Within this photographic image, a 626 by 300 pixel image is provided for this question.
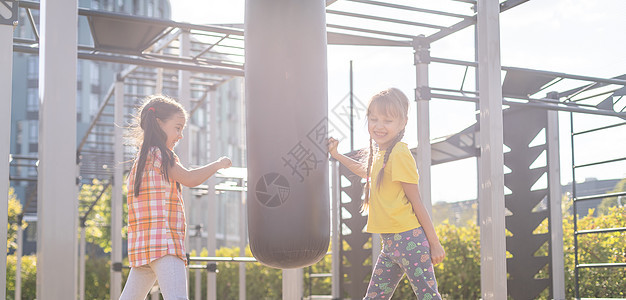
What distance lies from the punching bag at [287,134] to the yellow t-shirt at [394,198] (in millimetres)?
483

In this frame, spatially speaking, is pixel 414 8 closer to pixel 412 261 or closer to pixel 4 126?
pixel 412 261

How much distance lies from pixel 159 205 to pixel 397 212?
103 cm

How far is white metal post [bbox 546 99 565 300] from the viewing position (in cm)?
720

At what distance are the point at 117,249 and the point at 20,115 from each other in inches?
865

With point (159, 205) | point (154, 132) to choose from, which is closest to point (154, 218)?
point (159, 205)

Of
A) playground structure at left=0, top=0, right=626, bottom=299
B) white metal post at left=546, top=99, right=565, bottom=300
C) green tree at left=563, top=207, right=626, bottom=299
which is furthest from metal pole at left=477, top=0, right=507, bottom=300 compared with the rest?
green tree at left=563, top=207, right=626, bottom=299

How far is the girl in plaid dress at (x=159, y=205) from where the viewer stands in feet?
9.73

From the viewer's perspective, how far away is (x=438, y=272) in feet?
28.0

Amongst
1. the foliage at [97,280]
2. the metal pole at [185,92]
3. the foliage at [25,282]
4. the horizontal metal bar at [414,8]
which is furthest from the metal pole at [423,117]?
the foliage at [25,282]

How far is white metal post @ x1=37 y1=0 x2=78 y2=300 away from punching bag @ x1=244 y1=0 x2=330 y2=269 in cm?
67

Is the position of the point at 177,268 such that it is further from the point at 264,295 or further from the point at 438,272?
the point at 264,295

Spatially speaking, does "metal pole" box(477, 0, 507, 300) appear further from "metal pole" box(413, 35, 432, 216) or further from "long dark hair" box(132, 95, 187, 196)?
"metal pole" box(413, 35, 432, 216)

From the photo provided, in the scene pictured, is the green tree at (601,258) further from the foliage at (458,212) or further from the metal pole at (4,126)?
the metal pole at (4,126)

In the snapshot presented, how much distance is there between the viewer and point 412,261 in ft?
9.55
